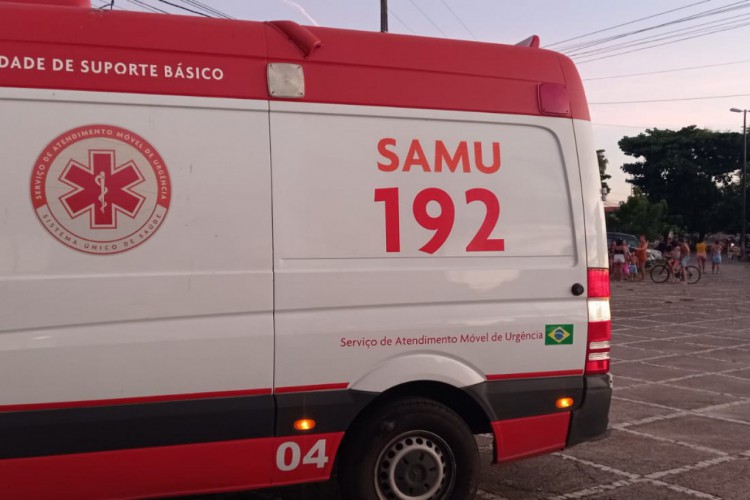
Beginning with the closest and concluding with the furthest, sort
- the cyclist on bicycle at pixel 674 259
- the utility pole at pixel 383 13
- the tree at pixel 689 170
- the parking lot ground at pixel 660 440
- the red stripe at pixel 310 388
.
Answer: the red stripe at pixel 310 388 < the parking lot ground at pixel 660 440 < the utility pole at pixel 383 13 < the cyclist on bicycle at pixel 674 259 < the tree at pixel 689 170

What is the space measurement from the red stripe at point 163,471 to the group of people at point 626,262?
2127cm

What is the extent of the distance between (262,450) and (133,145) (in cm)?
158

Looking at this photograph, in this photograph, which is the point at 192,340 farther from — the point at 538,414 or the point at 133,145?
the point at 538,414

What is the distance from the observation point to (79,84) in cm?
326

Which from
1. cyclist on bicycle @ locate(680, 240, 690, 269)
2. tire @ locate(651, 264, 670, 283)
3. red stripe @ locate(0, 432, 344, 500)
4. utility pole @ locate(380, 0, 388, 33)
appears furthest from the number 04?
tire @ locate(651, 264, 670, 283)

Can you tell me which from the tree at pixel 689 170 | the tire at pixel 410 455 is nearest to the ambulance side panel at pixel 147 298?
the tire at pixel 410 455

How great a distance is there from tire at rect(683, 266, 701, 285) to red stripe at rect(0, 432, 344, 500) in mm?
21874

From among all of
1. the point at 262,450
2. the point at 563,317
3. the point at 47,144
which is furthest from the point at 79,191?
the point at 563,317

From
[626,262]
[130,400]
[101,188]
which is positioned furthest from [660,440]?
[626,262]

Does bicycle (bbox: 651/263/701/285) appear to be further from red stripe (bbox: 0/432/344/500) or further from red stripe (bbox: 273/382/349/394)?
red stripe (bbox: 0/432/344/500)

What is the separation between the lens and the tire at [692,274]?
23.1 metres

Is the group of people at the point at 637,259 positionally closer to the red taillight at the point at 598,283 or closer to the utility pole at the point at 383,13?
the utility pole at the point at 383,13

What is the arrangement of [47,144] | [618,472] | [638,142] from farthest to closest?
[638,142], [618,472], [47,144]

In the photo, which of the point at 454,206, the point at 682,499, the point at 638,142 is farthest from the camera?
the point at 638,142
